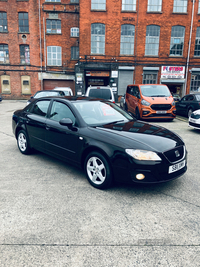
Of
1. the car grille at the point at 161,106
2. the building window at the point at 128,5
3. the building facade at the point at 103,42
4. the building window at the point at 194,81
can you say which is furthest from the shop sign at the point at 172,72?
the car grille at the point at 161,106

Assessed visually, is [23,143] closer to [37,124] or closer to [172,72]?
[37,124]

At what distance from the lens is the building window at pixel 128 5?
23.6m

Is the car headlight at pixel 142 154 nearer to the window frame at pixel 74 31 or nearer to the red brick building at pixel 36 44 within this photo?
the red brick building at pixel 36 44

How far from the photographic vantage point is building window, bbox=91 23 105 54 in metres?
24.1

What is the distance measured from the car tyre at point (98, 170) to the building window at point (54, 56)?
26.2 meters

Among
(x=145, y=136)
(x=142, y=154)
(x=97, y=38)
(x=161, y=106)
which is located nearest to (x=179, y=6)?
(x=97, y=38)

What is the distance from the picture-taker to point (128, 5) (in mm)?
23703

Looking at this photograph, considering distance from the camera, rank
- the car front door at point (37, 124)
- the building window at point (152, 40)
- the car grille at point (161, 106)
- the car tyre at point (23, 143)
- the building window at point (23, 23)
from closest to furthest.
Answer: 1. the car front door at point (37, 124)
2. the car tyre at point (23, 143)
3. the car grille at point (161, 106)
4. the building window at point (152, 40)
5. the building window at point (23, 23)

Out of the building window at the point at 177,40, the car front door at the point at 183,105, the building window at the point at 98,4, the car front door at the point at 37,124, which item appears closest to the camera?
the car front door at the point at 37,124

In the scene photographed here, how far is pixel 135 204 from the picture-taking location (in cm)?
333

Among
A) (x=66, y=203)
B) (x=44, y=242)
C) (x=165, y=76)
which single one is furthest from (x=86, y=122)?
(x=165, y=76)

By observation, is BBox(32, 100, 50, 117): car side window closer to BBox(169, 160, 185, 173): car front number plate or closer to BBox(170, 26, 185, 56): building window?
BBox(169, 160, 185, 173): car front number plate

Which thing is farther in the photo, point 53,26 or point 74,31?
point 74,31

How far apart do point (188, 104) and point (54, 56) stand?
2041 cm
